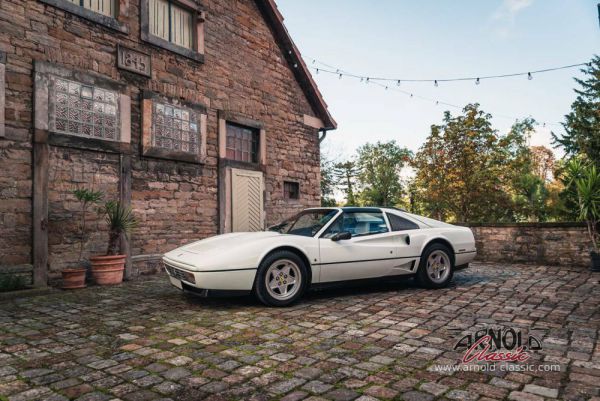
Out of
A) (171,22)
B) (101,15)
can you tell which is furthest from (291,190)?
(101,15)

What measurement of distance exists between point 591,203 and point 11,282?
10.2 meters

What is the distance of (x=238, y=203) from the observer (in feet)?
30.3

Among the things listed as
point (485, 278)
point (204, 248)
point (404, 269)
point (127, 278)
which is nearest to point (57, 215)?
point (127, 278)

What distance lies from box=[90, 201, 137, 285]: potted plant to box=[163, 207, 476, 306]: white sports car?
1.91m

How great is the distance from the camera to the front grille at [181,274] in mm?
4355

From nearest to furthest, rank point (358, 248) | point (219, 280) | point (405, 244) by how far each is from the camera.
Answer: point (219, 280), point (358, 248), point (405, 244)

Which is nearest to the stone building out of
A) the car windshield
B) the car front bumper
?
the car front bumper

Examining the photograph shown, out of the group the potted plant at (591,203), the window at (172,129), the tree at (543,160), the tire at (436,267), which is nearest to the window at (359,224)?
the tire at (436,267)

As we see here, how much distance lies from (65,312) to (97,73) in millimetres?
4289

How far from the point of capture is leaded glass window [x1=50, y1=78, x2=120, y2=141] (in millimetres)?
6297

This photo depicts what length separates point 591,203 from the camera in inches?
313

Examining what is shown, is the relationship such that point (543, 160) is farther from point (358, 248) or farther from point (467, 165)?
point (358, 248)

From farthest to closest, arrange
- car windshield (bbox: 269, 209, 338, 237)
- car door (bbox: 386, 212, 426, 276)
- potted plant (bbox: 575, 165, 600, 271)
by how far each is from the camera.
Answer: potted plant (bbox: 575, 165, 600, 271), car door (bbox: 386, 212, 426, 276), car windshield (bbox: 269, 209, 338, 237)

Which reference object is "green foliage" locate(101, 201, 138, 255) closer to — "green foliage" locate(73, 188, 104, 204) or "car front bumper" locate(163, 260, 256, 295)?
"green foliage" locate(73, 188, 104, 204)
